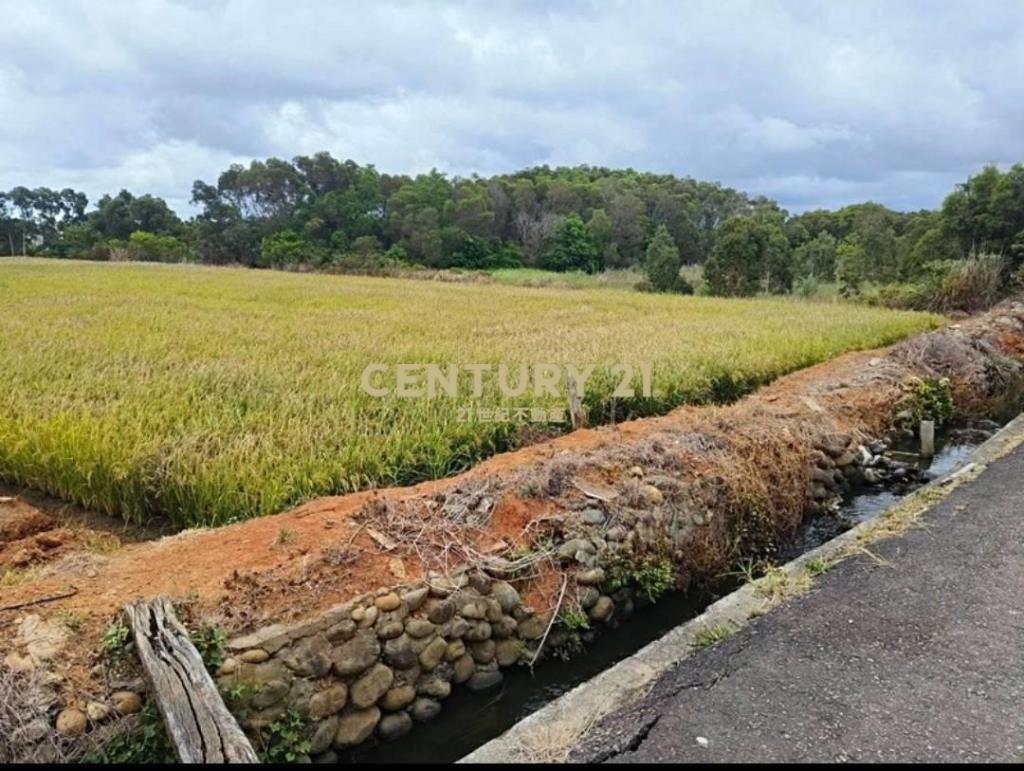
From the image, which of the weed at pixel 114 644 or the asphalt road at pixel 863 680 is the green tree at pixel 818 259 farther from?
the weed at pixel 114 644

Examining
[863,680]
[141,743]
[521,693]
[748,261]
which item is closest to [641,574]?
[521,693]

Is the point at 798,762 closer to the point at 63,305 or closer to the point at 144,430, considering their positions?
the point at 144,430

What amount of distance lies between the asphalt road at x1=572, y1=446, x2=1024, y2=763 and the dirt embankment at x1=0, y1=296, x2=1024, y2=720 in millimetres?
968

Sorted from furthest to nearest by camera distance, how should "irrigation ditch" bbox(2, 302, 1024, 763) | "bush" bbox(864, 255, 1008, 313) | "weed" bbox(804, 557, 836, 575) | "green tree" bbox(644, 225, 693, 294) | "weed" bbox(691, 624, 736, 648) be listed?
"green tree" bbox(644, 225, 693, 294), "bush" bbox(864, 255, 1008, 313), "weed" bbox(804, 557, 836, 575), "weed" bbox(691, 624, 736, 648), "irrigation ditch" bbox(2, 302, 1024, 763)

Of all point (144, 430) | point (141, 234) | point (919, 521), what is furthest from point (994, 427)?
point (141, 234)

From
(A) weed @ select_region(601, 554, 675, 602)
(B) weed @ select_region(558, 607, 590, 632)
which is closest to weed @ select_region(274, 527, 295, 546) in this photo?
(B) weed @ select_region(558, 607, 590, 632)

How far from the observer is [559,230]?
147 feet

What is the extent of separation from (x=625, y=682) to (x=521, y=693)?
27.7 inches

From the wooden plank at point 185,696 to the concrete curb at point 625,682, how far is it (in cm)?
89

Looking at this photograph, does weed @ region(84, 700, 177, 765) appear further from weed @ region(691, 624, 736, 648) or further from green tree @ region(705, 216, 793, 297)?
green tree @ region(705, 216, 793, 297)

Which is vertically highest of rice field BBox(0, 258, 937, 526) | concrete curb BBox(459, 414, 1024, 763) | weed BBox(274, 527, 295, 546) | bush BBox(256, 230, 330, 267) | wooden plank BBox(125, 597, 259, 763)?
bush BBox(256, 230, 330, 267)

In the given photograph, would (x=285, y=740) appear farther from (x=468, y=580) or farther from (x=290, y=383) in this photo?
(x=290, y=383)

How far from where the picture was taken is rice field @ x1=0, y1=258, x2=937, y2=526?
4887 millimetres

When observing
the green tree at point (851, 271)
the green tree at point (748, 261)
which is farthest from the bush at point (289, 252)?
the green tree at point (851, 271)
